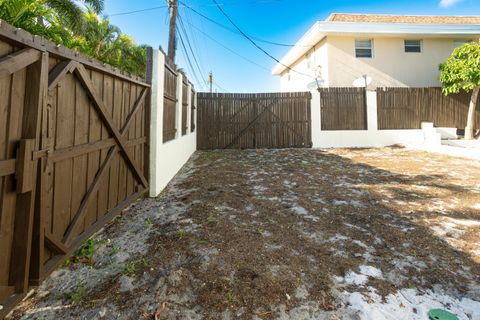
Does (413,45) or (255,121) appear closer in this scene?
(255,121)

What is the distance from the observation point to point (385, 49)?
12.0 meters

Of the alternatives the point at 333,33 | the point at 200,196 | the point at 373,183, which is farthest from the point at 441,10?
the point at 200,196

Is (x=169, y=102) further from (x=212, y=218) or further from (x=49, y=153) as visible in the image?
(x=49, y=153)

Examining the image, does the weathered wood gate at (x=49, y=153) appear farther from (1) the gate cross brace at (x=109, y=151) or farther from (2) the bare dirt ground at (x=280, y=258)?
(2) the bare dirt ground at (x=280, y=258)

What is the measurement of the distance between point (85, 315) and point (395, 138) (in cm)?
1183

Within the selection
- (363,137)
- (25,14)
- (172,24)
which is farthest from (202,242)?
(363,137)

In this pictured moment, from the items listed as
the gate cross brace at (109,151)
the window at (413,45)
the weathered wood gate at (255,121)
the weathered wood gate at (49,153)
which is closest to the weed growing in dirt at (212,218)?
the weathered wood gate at (49,153)

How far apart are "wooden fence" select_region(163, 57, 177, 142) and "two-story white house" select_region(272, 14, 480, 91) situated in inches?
306

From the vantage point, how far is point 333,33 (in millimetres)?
11406

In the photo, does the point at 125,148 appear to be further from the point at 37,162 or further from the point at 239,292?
the point at 239,292

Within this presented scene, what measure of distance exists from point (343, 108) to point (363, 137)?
1484 millimetres

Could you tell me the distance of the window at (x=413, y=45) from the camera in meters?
12.2

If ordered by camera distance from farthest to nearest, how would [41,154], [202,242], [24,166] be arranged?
[202,242], [41,154], [24,166]

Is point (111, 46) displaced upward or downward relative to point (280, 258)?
upward
